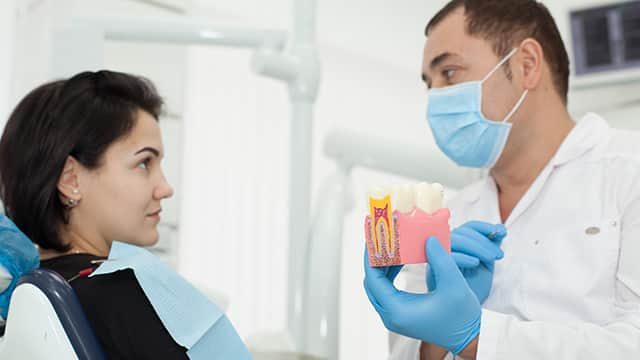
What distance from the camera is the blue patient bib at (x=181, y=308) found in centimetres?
118

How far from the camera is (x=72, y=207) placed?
1.37 metres

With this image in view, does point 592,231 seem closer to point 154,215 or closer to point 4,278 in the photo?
point 154,215

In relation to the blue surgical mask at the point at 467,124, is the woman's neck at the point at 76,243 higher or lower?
lower

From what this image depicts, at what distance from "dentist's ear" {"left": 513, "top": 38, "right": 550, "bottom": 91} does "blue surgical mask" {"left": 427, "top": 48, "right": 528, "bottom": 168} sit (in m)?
0.02

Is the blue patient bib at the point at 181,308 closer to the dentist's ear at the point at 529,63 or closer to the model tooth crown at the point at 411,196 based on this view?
the model tooth crown at the point at 411,196

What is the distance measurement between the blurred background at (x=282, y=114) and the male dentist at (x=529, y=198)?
38 cm

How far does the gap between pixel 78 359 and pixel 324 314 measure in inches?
39.4

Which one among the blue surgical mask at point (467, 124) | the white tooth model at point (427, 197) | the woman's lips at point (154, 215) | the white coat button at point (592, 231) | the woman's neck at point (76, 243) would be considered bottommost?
the woman's neck at point (76, 243)

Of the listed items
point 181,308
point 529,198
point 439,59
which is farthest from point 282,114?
point 181,308

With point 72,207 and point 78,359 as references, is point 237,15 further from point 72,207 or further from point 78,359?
point 78,359

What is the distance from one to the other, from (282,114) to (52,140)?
2.67 m

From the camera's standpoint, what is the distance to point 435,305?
116 cm

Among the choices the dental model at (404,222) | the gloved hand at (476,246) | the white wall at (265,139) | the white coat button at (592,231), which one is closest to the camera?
the dental model at (404,222)

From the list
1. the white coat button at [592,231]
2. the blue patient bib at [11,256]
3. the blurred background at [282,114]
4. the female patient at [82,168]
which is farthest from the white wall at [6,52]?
the white coat button at [592,231]
